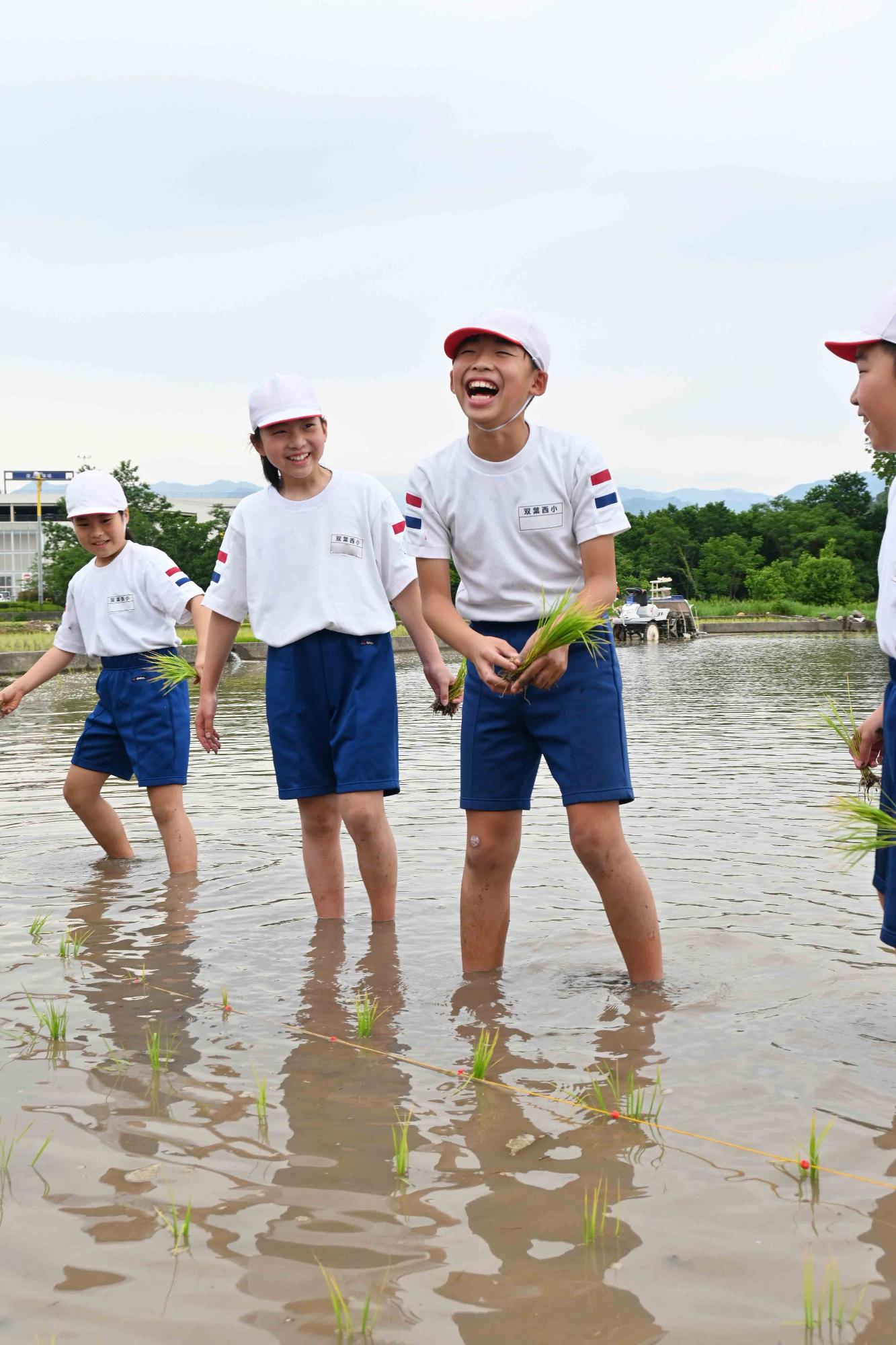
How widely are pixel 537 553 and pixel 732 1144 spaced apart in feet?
6.33

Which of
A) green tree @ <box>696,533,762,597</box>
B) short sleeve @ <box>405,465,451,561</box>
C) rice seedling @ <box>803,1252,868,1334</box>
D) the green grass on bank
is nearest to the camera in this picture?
rice seedling @ <box>803,1252,868,1334</box>

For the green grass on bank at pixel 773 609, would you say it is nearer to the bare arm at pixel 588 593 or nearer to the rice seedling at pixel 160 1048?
the bare arm at pixel 588 593

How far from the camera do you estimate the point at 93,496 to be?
6.43 meters

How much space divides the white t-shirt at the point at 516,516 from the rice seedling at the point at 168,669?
226 centimetres

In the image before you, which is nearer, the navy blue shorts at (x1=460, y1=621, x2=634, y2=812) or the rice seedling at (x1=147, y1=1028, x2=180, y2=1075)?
the rice seedling at (x1=147, y1=1028, x2=180, y2=1075)

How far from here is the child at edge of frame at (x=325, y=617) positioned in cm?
508

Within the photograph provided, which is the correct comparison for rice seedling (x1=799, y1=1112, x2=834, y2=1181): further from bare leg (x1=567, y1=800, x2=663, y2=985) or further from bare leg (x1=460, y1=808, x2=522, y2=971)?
bare leg (x1=460, y1=808, x2=522, y2=971)

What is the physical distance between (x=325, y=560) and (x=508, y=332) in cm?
133

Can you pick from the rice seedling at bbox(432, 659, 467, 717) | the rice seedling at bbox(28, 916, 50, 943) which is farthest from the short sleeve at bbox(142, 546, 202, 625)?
the rice seedling at bbox(28, 916, 50, 943)

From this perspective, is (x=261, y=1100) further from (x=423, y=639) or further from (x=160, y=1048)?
(x=423, y=639)

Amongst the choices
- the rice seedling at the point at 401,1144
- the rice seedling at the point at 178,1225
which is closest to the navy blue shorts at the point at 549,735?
the rice seedling at the point at 401,1144

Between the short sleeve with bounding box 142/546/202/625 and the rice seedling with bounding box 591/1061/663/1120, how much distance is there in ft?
11.7

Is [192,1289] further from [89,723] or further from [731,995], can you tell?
[89,723]

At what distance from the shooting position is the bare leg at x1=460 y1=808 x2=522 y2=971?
4418mm
